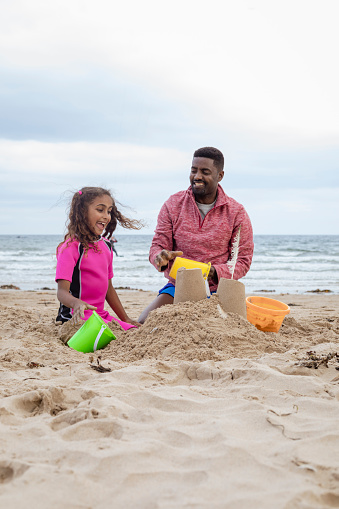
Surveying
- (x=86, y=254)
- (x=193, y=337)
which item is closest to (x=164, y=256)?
(x=86, y=254)

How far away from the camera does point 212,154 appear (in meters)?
4.06

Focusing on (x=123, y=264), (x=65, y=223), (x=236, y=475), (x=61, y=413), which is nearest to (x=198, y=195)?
(x=65, y=223)

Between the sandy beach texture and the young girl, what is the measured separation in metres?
0.69

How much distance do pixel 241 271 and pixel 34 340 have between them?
194 cm

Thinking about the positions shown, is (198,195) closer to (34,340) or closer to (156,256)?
(156,256)

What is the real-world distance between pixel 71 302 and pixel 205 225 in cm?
155

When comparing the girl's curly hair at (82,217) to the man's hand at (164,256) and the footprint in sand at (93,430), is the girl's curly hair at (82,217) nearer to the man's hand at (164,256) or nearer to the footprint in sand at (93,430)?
the man's hand at (164,256)

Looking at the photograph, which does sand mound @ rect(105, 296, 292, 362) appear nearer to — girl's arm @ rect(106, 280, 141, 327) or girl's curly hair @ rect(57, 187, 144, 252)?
girl's arm @ rect(106, 280, 141, 327)

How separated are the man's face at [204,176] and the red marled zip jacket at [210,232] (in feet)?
0.52

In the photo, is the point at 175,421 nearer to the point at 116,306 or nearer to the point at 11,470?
the point at 11,470

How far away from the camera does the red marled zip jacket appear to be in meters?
4.21

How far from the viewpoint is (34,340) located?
342 cm

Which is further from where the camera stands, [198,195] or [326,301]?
[326,301]

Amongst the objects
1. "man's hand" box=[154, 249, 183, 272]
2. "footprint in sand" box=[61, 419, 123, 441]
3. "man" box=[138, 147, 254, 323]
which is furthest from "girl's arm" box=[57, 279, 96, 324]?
"footprint in sand" box=[61, 419, 123, 441]
